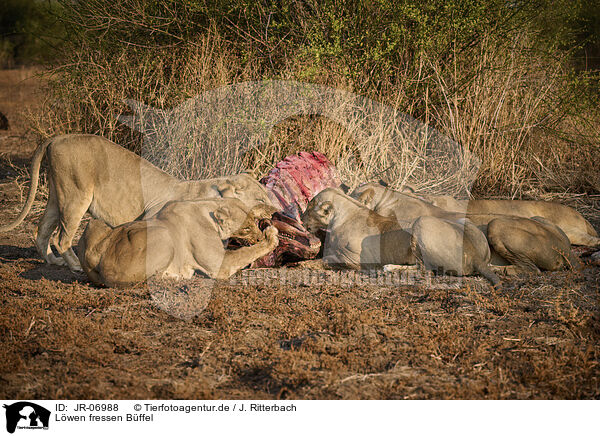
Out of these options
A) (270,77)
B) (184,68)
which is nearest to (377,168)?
(270,77)

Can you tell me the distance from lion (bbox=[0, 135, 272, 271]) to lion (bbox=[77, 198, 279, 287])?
0.44m

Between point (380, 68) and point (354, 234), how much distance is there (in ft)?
14.3

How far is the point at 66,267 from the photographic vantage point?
626 cm

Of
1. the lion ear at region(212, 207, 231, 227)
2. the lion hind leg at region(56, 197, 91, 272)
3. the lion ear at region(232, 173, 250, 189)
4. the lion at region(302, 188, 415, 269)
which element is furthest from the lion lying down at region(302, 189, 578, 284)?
the lion hind leg at region(56, 197, 91, 272)

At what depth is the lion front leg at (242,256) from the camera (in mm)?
5516

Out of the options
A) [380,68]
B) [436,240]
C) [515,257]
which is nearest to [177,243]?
[436,240]

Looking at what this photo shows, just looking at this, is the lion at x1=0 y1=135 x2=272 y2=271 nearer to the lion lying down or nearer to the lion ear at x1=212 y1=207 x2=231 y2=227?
the lion ear at x1=212 y1=207 x2=231 y2=227

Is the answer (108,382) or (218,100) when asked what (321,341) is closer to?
(108,382)

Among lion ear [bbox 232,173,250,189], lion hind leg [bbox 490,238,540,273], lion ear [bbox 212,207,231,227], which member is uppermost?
lion ear [bbox 232,173,250,189]

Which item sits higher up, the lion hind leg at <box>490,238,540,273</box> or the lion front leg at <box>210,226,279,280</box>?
the lion hind leg at <box>490,238,540,273</box>

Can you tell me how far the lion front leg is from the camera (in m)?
5.52

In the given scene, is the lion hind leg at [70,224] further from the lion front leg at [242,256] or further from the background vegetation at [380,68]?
the background vegetation at [380,68]
